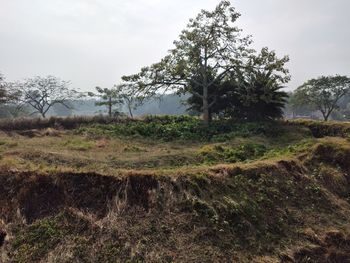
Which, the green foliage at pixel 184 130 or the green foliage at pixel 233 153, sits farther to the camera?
the green foliage at pixel 184 130

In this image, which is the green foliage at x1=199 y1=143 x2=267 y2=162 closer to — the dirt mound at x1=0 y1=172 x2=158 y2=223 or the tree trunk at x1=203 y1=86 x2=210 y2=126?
the dirt mound at x1=0 y1=172 x2=158 y2=223

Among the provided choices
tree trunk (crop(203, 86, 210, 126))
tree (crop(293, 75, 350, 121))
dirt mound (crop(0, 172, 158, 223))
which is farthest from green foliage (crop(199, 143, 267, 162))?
tree (crop(293, 75, 350, 121))

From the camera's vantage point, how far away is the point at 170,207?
8.34 meters

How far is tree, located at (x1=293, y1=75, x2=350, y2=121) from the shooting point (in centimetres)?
3944

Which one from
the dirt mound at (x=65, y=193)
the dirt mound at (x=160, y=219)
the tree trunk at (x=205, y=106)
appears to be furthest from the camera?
the tree trunk at (x=205, y=106)

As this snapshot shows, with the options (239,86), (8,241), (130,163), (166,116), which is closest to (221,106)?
(239,86)

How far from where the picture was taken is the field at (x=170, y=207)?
24.2ft

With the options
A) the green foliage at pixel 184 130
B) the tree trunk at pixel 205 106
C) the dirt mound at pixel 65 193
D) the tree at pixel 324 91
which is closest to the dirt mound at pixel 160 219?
the dirt mound at pixel 65 193

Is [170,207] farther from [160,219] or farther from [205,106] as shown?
[205,106]

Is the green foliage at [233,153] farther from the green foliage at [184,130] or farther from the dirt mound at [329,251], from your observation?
the dirt mound at [329,251]

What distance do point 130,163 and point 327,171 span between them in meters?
6.04

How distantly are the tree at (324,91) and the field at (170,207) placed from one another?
29346 millimetres

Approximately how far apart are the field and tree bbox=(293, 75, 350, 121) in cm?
2935

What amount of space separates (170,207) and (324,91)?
35.6 metres
